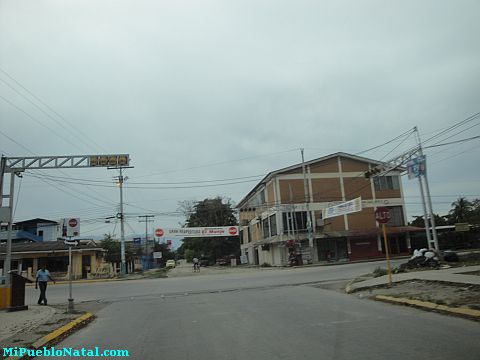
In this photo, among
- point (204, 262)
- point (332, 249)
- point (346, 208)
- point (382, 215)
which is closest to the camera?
point (382, 215)

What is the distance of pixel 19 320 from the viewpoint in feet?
44.5

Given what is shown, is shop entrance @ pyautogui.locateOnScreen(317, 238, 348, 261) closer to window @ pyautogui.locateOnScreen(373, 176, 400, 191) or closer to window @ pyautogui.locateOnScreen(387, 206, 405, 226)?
window @ pyautogui.locateOnScreen(387, 206, 405, 226)

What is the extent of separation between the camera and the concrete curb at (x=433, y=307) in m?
9.83

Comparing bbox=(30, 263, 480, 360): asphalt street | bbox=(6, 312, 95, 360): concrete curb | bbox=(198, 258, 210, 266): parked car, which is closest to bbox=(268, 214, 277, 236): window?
bbox=(198, 258, 210, 266): parked car

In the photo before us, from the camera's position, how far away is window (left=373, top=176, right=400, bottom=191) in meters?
54.2

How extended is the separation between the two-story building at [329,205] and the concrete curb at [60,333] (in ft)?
120

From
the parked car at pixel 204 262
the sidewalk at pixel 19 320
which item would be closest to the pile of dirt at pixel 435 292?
the sidewalk at pixel 19 320

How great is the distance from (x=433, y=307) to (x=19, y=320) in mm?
11584

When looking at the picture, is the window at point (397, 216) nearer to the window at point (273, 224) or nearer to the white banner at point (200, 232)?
the window at point (273, 224)

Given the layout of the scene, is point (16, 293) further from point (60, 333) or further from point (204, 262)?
point (204, 262)

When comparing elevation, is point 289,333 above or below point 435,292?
below

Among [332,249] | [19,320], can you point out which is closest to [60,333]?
[19,320]

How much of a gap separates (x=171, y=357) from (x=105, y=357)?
4.31 ft

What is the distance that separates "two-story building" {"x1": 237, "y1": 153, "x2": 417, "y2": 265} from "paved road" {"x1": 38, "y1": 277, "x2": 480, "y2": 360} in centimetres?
3637
